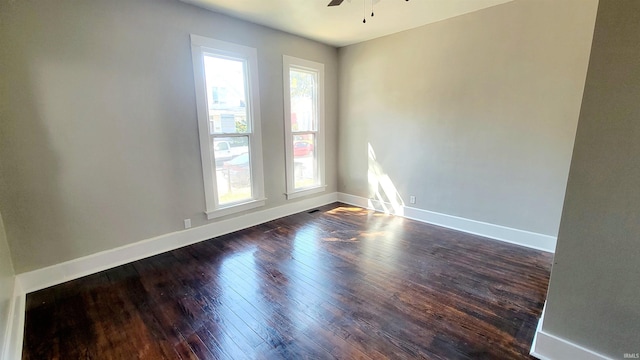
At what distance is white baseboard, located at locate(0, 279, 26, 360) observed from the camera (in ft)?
5.14

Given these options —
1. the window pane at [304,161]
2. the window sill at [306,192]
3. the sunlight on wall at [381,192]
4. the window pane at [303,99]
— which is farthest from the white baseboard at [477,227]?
the window pane at [303,99]

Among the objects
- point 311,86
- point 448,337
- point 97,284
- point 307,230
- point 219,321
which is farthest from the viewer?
point 311,86

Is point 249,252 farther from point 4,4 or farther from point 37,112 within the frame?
point 4,4

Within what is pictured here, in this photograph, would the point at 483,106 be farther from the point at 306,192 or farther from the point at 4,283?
the point at 4,283

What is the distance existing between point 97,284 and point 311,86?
12.7 ft

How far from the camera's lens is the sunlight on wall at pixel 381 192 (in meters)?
4.41

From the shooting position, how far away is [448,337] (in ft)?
6.03

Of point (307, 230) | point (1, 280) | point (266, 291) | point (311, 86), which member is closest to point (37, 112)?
point (1, 280)

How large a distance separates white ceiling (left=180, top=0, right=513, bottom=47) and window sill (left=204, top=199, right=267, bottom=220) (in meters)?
2.45

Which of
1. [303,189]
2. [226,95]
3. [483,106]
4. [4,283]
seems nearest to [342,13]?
[226,95]

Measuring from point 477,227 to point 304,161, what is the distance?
2.83 m

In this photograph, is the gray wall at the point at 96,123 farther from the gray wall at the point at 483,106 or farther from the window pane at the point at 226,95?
the gray wall at the point at 483,106

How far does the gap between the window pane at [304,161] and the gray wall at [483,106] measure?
1011 millimetres

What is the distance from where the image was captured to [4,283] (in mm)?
1916
